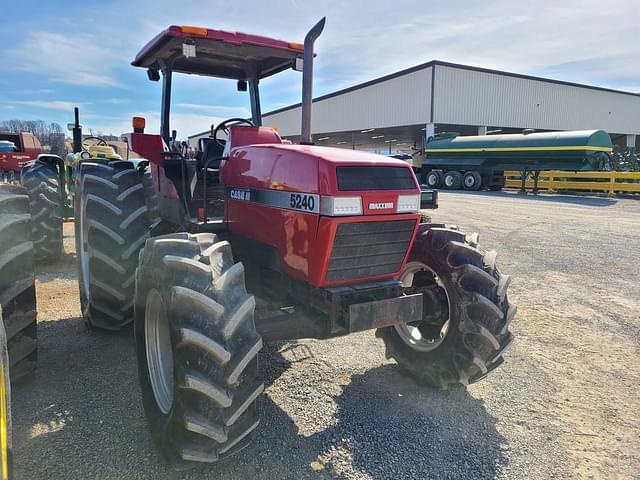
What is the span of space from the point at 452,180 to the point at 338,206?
23.3 metres

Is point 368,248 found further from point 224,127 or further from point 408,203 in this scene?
point 224,127

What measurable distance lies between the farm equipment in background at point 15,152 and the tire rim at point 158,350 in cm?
1661

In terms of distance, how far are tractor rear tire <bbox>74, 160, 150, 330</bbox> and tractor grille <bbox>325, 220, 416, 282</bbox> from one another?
6.48ft

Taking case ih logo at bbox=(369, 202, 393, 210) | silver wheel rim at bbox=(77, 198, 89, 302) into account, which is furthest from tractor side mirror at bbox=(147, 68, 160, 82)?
case ih logo at bbox=(369, 202, 393, 210)

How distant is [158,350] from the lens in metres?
3.02

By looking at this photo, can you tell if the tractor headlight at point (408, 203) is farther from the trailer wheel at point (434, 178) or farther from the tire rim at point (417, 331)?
the trailer wheel at point (434, 178)

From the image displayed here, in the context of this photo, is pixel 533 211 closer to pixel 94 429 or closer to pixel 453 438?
pixel 453 438

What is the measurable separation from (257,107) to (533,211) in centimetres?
1157

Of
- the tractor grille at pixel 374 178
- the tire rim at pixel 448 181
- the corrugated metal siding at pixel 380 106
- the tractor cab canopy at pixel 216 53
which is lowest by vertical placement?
the tire rim at pixel 448 181

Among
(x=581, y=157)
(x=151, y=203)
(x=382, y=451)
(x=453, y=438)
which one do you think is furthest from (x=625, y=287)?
(x=581, y=157)

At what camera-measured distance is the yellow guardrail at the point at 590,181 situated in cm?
1970

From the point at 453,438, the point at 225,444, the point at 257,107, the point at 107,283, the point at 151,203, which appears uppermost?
the point at 257,107

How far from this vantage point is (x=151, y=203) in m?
4.84

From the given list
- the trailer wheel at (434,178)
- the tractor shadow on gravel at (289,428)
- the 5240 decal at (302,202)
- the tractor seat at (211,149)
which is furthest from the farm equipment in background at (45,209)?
the trailer wheel at (434,178)
